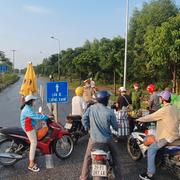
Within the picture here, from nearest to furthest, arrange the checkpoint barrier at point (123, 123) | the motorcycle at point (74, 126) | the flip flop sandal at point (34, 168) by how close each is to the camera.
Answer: the flip flop sandal at point (34, 168) → the checkpoint barrier at point (123, 123) → the motorcycle at point (74, 126)

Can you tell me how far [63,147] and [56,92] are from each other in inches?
111

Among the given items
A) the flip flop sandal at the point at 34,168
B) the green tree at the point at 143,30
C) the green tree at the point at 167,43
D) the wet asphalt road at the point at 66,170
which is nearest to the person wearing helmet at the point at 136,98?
the wet asphalt road at the point at 66,170

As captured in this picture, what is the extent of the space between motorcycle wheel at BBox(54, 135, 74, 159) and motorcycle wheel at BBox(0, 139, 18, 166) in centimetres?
94

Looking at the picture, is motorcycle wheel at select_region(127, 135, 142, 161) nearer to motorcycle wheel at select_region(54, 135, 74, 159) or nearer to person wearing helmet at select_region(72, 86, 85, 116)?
motorcycle wheel at select_region(54, 135, 74, 159)

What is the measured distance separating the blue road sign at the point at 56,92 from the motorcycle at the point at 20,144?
2.60m

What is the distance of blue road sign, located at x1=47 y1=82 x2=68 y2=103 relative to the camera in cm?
1099

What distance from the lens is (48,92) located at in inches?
432

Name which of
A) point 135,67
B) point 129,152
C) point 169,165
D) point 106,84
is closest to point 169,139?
point 169,165

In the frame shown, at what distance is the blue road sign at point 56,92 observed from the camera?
36.1 feet

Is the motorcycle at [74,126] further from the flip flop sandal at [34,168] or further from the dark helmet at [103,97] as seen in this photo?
the dark helmet at [103,97]

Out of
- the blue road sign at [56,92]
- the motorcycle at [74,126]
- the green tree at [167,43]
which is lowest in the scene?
the motorcycle at [74,126]

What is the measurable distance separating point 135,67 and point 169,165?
2632 cm

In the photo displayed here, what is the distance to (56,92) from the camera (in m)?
11.1

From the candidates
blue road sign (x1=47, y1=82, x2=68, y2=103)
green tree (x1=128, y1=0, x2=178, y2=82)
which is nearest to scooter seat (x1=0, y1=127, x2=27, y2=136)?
blue road sign (x1=47, y1=82, x2=68, y2=103)
